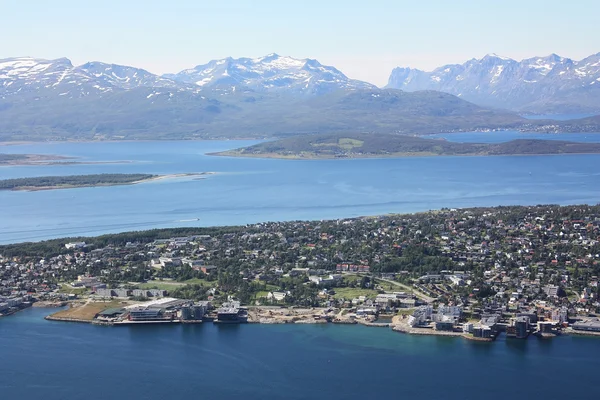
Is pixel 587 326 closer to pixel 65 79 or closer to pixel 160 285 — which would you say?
pixel 160 285

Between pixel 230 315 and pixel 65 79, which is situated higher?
pixel 65 79

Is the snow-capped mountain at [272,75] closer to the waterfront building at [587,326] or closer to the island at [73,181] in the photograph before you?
the island at [73,181]

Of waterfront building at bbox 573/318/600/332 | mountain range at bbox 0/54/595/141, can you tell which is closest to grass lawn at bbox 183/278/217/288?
waterfront building at bbox 573/318/600/332

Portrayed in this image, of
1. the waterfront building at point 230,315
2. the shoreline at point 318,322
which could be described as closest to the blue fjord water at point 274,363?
the shoreline at point 318,322

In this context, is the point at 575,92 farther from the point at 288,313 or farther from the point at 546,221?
the point at 288,313

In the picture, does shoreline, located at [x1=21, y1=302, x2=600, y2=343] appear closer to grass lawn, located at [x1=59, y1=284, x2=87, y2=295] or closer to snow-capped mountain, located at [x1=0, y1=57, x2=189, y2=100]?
grass lawn, located at [x1=59, y1=284, x2=87, y2=295]

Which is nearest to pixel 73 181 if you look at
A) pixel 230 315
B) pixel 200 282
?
pixel 200 282
